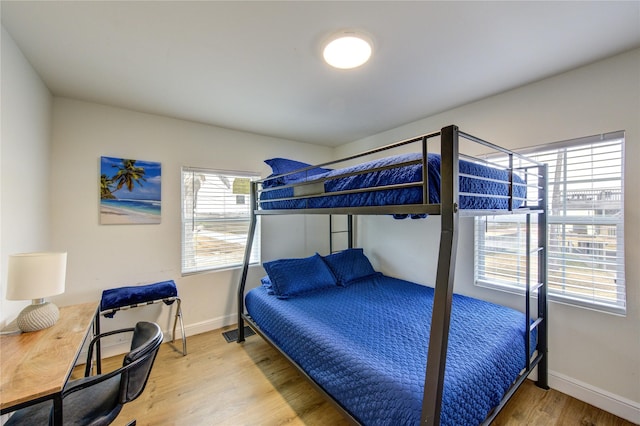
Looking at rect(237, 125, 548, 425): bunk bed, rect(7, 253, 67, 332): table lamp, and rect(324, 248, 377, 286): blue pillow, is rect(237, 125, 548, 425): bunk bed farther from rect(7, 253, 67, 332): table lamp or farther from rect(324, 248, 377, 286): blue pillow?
rect(7, 253, 67, 332): table lamp

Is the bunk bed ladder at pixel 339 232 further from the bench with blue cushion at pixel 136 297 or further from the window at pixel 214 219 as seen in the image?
the bench with blue cushion at pixel 136 297

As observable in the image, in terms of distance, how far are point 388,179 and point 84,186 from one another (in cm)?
262

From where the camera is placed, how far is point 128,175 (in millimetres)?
2494

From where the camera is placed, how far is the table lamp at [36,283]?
54.1 inches

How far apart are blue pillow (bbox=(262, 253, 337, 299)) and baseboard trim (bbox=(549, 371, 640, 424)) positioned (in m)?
1.91

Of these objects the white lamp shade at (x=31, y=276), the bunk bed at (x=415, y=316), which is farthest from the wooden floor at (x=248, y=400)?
the white lamp shade at (x=31, y=276)

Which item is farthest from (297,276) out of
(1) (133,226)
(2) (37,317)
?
(2) (37,317)

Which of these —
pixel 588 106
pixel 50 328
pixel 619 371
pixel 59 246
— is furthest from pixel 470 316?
pixel 59 246

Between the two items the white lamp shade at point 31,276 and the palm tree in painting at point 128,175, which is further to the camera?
the palm tree in painting at point 128,175

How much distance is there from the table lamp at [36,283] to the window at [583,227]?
125 inches

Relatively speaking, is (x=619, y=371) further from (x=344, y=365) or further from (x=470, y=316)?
(x=344, y=365)

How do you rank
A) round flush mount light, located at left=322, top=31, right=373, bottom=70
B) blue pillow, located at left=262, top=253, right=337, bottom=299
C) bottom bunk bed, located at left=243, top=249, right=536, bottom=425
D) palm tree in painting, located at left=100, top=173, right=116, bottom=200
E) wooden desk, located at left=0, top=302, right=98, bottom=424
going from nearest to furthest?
wooden desk, located at left=0, top=302, right=98, bottom=424
bottom bunk bed, located at left=243, top=249, right=536, bottom=425
round flush mount light, located at left=322, top=31, right=373, bottom=70
palm tree in painting, located at left=100, top=173, right=116, bottom=200
blue pillow, located at left=262, top=253, right=337, bottom=299

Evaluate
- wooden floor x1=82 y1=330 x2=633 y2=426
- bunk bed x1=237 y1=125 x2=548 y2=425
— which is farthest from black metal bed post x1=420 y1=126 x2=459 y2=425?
wooden floor x1=82 y1=330 x2=633 y2=426

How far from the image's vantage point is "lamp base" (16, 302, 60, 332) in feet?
4.69
